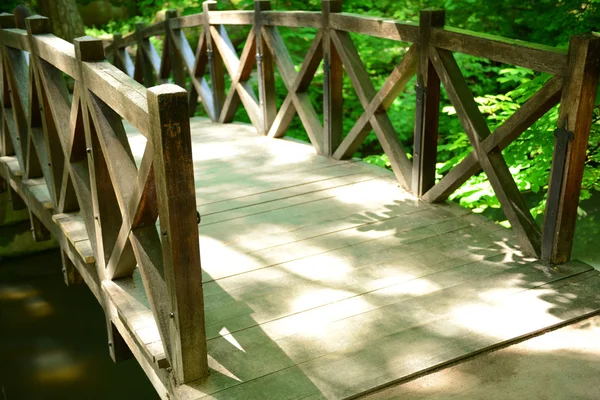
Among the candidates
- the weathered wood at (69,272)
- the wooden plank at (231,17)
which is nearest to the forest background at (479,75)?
the wooden plank at (231,17)

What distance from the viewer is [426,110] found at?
3.87 meters

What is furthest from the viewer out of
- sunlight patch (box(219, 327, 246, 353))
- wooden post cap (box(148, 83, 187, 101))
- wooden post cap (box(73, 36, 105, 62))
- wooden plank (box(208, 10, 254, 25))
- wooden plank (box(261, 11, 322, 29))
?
wooden plank (box(208, 10, 254, 25))

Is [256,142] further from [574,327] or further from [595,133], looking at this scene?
[574,327]

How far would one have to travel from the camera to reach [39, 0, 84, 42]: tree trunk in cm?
977

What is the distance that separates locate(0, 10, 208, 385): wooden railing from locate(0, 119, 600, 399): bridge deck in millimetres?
103

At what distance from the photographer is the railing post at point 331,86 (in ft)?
14.9

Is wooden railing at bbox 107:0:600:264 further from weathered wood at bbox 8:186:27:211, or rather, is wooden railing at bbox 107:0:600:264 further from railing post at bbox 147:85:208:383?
weathered wood at bbox 8:186:27:211

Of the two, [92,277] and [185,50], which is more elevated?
[185,50]

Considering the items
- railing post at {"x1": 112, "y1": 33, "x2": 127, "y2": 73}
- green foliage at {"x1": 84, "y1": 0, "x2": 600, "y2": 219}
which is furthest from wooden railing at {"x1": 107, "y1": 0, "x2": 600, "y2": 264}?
railing post at {"x1": 112, "y1": 33, "x2": 127, "y2": 73}

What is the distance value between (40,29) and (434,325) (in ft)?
8.76

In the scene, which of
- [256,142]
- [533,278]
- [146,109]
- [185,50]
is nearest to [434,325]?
[533,278]

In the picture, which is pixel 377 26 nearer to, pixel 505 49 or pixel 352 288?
pixel 505 49

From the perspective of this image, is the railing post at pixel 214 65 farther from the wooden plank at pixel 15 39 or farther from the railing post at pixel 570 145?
the railing post at pixel 570 145

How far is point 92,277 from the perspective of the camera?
11.8 feet
